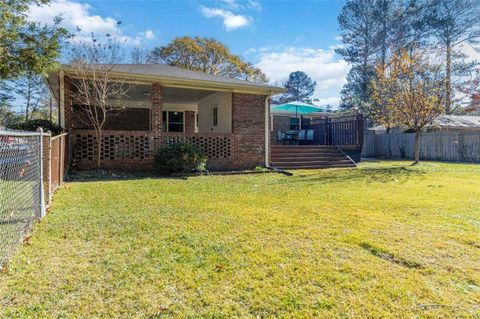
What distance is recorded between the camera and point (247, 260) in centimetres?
311

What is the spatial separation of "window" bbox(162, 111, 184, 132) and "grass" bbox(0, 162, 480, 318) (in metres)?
11.2

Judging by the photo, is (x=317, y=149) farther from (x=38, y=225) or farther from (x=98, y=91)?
(x=38, y=225)

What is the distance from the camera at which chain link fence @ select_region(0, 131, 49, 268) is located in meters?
3.39

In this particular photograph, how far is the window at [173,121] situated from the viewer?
1688 centimetres

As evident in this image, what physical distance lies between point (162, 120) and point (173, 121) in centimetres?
504

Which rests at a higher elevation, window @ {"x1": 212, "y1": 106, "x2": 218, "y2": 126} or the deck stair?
window @ {"x1": 212, "y1": 106, "x2": 218, "y2": 126}

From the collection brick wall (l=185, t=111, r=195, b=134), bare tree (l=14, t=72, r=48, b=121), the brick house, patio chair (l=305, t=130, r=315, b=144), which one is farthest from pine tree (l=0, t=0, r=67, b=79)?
bare tree (l=14, t=72, r=48, b=121)

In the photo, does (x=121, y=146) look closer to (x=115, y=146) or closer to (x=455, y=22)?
(x=115, y=146)

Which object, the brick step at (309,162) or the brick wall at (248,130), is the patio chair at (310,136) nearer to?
the brick step at (309,162)

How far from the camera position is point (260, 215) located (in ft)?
16.2

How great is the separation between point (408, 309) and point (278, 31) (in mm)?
15520

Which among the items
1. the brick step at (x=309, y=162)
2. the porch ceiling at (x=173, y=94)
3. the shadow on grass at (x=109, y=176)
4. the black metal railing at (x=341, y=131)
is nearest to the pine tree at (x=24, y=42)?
the porch ceiling at (x=173, y=94)

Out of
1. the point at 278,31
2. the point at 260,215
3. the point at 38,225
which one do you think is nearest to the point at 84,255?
the point at 38,225

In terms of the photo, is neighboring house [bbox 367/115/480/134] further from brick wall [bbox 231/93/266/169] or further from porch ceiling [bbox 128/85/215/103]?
porch ceiling [bbox 128/85/215/103]
